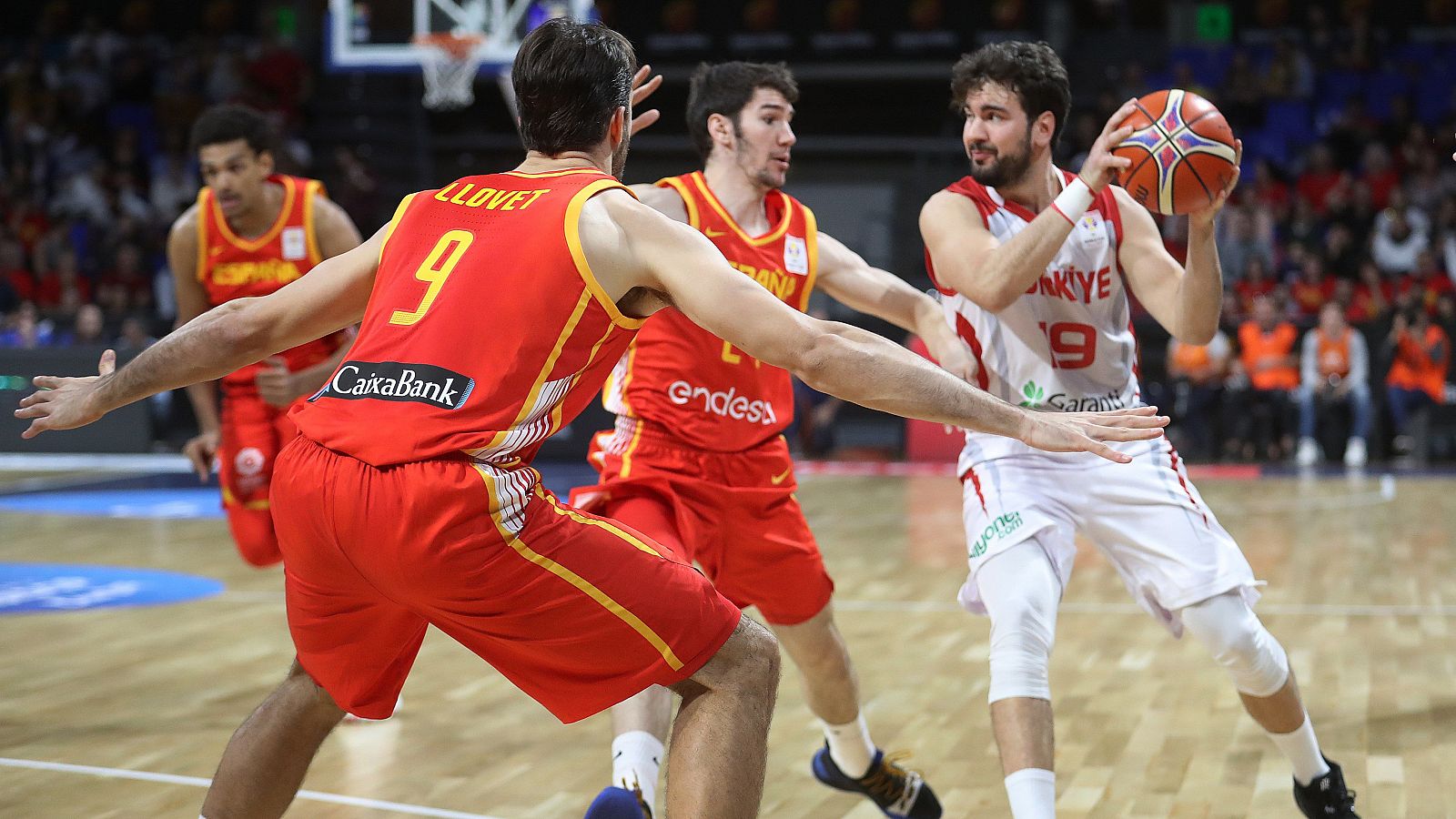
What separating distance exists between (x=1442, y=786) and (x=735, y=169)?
8.86ft

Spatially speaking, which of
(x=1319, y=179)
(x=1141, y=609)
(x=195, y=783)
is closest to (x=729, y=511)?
(x=195, y=783)

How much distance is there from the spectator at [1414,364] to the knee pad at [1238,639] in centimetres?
1127

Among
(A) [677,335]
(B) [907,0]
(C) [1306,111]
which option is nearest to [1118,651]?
(A) [677,335]

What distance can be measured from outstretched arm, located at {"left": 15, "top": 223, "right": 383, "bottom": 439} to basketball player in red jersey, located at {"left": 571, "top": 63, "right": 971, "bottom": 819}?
120cm

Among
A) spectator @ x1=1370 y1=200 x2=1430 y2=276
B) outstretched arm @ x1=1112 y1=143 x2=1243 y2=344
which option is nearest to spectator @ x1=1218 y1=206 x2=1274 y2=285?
spectator @ x1=1370 y1=200 x2=1430 y2=276

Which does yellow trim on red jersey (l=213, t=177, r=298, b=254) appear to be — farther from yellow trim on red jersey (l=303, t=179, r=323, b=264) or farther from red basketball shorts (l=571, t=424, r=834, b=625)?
red basketball shorts (l=571, t=424, r=834, b=625)

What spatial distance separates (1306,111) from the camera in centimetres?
1831

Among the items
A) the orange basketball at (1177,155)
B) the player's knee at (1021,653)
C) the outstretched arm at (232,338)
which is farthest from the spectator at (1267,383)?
the outstretched arm at (232,338)

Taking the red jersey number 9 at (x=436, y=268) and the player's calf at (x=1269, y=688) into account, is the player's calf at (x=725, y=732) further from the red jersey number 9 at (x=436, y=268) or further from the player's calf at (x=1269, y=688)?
the player's calf at (x=1269, y=688)

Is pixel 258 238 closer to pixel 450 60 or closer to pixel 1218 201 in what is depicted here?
pixel 1218 201

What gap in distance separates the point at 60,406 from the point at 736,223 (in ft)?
6.45

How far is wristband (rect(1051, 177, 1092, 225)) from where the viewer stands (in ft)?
11.6

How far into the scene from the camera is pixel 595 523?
281 cm

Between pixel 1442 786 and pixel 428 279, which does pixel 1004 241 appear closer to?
pixel 428 279
